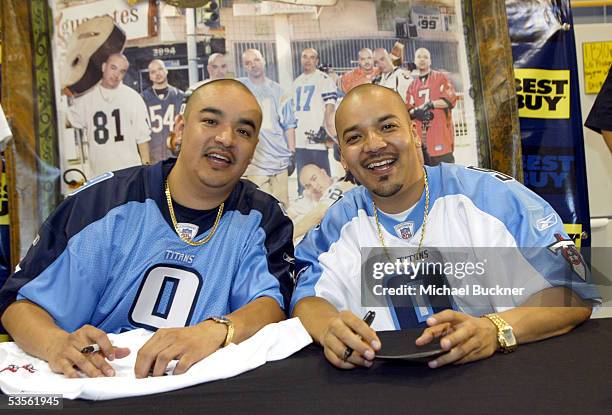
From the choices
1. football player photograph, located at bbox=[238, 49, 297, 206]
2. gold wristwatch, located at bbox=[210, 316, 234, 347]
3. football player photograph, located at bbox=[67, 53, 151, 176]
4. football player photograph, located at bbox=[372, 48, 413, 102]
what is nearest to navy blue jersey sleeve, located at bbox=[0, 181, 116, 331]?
gold wristwatch, located at bbox=[210, 316, 234, 347]

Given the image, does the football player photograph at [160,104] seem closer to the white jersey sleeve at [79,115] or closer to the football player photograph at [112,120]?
the football player photograph at [112,120]

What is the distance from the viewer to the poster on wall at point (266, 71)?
2.47 metres

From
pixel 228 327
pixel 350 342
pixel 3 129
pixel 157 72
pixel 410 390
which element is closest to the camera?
pixel 410 390

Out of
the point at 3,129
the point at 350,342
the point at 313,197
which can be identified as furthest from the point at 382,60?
the point at 350,342

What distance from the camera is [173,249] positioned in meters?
1.71

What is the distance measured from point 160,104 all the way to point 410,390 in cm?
174

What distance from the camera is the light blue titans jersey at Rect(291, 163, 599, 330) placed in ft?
5.30

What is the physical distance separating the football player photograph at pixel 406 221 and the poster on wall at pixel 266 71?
2.24ft

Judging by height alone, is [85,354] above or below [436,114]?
below

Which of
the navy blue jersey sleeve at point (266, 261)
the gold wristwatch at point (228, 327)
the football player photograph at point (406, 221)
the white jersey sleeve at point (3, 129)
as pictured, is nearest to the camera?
the gold wristwatch at point (228, 327)

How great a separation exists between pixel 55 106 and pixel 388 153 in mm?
1405

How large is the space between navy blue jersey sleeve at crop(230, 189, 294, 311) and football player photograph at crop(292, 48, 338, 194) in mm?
669

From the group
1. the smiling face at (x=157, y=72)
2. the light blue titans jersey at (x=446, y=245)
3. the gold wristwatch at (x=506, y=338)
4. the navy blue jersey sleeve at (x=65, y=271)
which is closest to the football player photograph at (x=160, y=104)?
the smiling face at (x=157, y=72)

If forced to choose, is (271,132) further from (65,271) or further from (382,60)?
(65,271)
